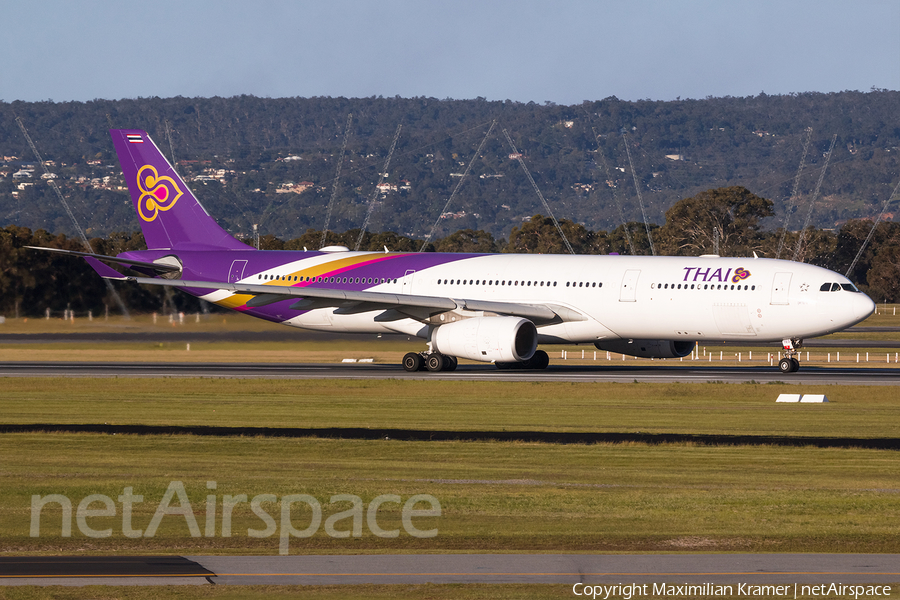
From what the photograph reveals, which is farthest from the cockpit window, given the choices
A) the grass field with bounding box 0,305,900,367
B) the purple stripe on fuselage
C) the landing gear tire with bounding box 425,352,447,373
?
the landing gear tire with bounding box 425,352,447,373

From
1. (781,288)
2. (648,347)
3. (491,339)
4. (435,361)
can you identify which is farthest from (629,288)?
(435,361)

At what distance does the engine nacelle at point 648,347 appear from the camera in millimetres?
44750

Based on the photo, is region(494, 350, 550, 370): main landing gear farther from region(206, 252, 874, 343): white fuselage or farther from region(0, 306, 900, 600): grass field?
region(0, 306, 900, 600): grass field

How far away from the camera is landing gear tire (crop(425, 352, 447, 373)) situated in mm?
44094

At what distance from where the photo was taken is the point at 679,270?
138 ft

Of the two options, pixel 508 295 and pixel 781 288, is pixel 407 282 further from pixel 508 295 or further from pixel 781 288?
pixel 781 288

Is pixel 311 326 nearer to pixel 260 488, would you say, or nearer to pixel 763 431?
pixel 763 431

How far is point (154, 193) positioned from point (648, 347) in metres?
23.1

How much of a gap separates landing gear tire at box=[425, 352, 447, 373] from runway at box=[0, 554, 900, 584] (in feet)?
101

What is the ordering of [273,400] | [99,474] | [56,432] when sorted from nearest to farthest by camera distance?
[99,474]
[56,432]
[273,400]

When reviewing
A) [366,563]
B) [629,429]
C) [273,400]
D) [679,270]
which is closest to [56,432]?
[273,400]

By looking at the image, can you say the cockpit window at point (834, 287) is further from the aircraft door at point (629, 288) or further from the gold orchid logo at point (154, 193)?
the gold orchid logo at point (154, 193)

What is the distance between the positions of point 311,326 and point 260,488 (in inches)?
1182

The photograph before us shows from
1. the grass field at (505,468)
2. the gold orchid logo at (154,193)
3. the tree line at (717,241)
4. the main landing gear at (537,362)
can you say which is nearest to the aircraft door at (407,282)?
the main landing gear at (537,362)
